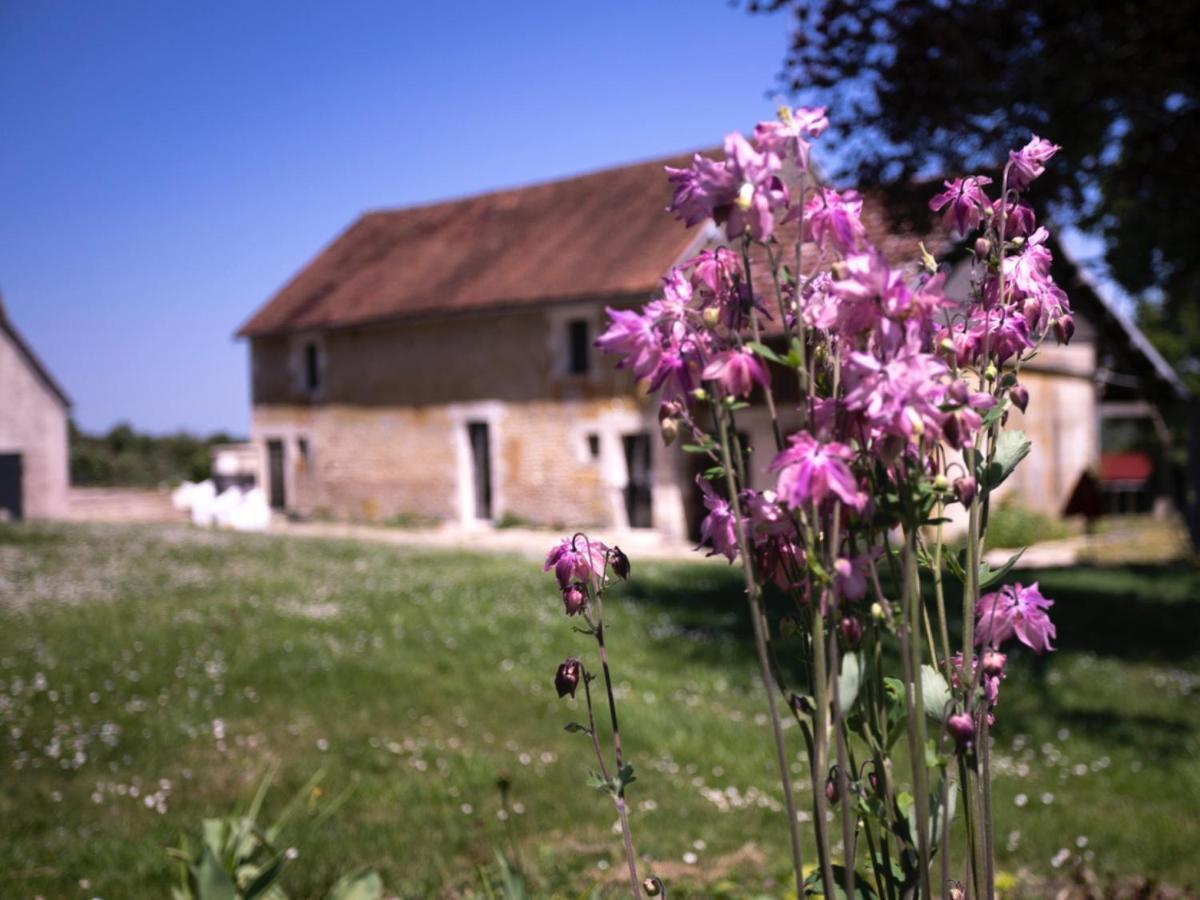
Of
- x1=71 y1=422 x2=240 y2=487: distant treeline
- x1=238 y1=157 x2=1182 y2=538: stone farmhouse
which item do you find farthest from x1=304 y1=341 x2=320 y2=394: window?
x1=71 y1=422 x2=240 y2=487: distant treeline

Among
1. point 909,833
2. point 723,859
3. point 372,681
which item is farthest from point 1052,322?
point 372,681

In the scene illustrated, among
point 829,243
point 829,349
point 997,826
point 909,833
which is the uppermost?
point 829,243

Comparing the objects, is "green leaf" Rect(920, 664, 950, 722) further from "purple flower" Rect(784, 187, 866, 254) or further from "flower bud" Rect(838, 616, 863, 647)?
"purple flower" Rect(784, 187, 866, 254)

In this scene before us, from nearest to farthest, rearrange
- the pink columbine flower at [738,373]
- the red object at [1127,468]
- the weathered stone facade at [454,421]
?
1. the pink columbine flower at [738,373]
2. the weathered stone facade at [454,421]
3. the red object at [1127,468]

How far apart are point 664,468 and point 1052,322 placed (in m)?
19.1

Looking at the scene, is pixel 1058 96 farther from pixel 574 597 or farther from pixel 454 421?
pixel 454 421

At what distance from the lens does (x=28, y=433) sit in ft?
91.0

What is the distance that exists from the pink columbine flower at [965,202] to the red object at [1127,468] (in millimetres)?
26874

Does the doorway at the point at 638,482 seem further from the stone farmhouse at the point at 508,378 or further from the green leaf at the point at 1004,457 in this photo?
the green leaf at the point at 1004,457

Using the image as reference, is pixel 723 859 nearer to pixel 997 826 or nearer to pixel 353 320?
pixel 997 826

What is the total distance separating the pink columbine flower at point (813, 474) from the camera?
1493 mm

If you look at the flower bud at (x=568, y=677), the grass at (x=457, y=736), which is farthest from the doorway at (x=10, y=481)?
the flower bud at (x=568, y=677)

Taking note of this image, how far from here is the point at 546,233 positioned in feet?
81.4

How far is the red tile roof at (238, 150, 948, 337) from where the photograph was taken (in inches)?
857
